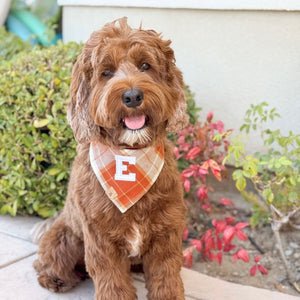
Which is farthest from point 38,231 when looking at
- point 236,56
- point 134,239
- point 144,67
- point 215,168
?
point 236,56

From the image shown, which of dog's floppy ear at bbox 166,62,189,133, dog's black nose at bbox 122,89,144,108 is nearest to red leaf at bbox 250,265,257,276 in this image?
dog's floppy ear at bbox 166,62,189,133

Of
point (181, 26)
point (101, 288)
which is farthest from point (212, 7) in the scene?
point (101, 288)

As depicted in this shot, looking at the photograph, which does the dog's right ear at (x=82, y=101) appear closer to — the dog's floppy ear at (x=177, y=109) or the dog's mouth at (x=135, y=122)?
the dog's mouth at (x=135, y=122)

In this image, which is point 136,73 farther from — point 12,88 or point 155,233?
point 12,88

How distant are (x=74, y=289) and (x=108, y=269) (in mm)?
703

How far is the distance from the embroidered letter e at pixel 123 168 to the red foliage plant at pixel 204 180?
909 mm

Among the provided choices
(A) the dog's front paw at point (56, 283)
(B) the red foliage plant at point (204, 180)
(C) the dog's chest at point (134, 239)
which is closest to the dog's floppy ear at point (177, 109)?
(C) the dog's chest at point (134, 239)

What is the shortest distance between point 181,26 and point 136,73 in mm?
2364

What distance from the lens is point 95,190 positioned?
7.88ft

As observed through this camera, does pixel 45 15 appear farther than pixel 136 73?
Yes

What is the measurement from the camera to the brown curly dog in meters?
2.10

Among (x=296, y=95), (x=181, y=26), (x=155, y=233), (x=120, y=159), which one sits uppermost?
(x=181, y=26)

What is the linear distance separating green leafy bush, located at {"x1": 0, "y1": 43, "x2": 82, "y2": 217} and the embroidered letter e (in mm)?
1356

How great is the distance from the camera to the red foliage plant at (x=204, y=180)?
3156 mm
